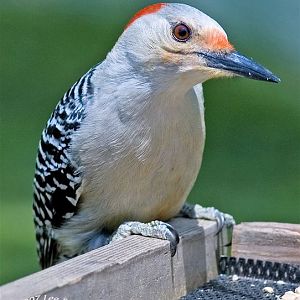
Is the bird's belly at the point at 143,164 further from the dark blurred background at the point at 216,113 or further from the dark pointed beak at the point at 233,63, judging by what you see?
the dark blurred background at the point at 216,113

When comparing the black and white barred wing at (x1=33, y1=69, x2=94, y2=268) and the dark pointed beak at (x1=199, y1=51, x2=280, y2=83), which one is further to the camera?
the black and white barred wing at (x1=33, y1=69, x2=94, y2=268)

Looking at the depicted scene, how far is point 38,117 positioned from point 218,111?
7.52 ft

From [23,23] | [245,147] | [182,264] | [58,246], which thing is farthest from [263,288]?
[23,23]

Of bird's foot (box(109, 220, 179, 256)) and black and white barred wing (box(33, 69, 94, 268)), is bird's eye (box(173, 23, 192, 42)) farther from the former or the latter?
bird's foot (box(109, 220, 179, 256))

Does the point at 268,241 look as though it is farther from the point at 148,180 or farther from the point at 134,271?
the point at 134,271

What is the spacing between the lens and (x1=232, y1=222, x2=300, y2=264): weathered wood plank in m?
3.81

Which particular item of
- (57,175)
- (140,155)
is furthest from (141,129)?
(57,175)

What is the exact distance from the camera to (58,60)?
1144cm

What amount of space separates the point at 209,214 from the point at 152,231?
1.56ft

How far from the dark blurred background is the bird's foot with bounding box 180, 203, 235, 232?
4002mm

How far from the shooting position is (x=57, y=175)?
4.14 meters

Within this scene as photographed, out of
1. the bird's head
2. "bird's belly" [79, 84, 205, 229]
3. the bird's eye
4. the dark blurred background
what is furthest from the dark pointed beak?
the dark blurred background

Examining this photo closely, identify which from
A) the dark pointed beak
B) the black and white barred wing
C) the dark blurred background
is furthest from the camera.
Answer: the dark blurred background

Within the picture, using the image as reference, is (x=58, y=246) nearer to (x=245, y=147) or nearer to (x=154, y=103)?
(x=154, y=103)
